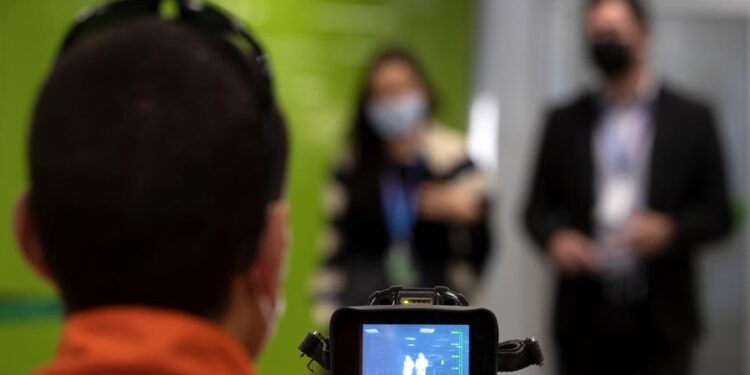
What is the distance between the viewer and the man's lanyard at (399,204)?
3422 mm

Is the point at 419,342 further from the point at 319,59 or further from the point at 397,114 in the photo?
the point at 319,59

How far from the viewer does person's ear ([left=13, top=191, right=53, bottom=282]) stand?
0.98 metres

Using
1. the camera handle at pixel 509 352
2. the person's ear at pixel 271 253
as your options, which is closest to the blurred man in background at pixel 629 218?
Answer: the camera handle at pixel 509 352

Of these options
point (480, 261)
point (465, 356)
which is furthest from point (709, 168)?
point (465, 356)

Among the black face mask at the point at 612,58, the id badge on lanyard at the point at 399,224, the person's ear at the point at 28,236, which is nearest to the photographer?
the person's ear at the point at 28,236

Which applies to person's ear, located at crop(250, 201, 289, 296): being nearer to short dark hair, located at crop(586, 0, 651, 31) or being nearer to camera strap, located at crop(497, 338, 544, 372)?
camera strap, located at crop(497, 338, 544, 372)

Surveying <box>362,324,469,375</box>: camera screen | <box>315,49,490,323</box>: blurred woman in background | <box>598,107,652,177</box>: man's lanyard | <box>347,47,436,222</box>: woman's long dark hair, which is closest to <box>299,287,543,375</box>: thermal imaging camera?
<box>362,324,469,375</box>: camera screen

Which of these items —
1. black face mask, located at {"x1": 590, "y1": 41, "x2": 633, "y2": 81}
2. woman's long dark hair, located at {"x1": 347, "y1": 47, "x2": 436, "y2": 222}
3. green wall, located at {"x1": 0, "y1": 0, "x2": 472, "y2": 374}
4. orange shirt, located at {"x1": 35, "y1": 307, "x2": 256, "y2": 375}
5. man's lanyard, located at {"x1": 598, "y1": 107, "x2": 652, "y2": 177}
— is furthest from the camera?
green wall, located at {"x1": 0, "y1": 0, "x2": 472, "y2": 374}

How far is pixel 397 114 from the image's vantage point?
3791 millimetres

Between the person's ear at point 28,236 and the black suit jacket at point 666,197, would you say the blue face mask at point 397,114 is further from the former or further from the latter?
the person's ear at point 28,236

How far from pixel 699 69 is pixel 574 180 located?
256 centimetres

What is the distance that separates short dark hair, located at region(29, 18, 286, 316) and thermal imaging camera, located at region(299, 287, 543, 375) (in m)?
0.15

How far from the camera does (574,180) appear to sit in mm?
3748

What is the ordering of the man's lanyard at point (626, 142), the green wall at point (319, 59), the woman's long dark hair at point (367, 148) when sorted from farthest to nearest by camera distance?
the green wall at point (319, 59) < the man's lanyard at point (626, 142) < the woman's long dark hair at point (367, 148)
